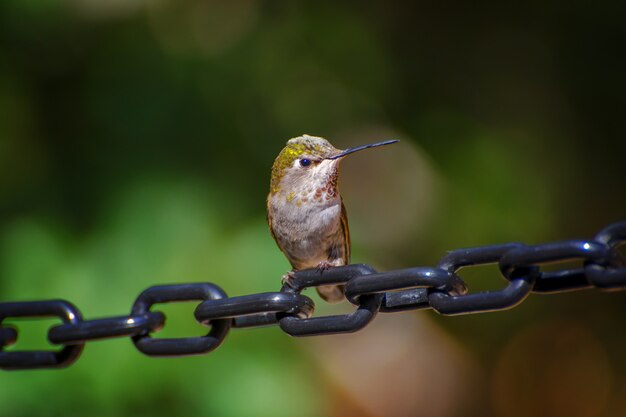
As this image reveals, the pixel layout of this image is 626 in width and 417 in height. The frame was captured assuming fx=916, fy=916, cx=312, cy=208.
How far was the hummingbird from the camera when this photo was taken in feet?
9.59

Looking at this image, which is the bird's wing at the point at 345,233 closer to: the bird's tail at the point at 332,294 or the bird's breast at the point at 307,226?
the bird's breast at the point at 307,226

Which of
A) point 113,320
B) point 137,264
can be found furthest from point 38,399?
point 113,320

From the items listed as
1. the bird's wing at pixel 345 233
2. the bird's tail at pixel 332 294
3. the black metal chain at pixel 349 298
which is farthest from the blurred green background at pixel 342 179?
the black metal chain at pixel 349 298

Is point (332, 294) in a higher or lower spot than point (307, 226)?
lower

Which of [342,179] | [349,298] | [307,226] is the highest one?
[342,179]

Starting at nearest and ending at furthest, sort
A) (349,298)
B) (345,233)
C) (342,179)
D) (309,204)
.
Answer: (349,298), (309,204), (345,233), (342,179)

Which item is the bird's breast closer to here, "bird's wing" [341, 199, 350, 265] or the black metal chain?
"bird's wing" [341, 199, 350, 265]

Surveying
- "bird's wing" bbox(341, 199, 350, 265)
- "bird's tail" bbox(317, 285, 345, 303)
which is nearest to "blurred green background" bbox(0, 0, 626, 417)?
"bird's wing" bbox(341, 199, 350, 265)

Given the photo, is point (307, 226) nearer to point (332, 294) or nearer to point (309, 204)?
point (309, 204)

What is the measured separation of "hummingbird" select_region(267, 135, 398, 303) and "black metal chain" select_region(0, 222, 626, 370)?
2.90 feet

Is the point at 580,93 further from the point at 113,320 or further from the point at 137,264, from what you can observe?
the point at 113,320

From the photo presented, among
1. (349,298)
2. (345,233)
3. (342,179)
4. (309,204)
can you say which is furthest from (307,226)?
(342,179)

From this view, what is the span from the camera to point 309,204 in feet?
9.71

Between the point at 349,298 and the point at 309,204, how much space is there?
1126 millimetres
